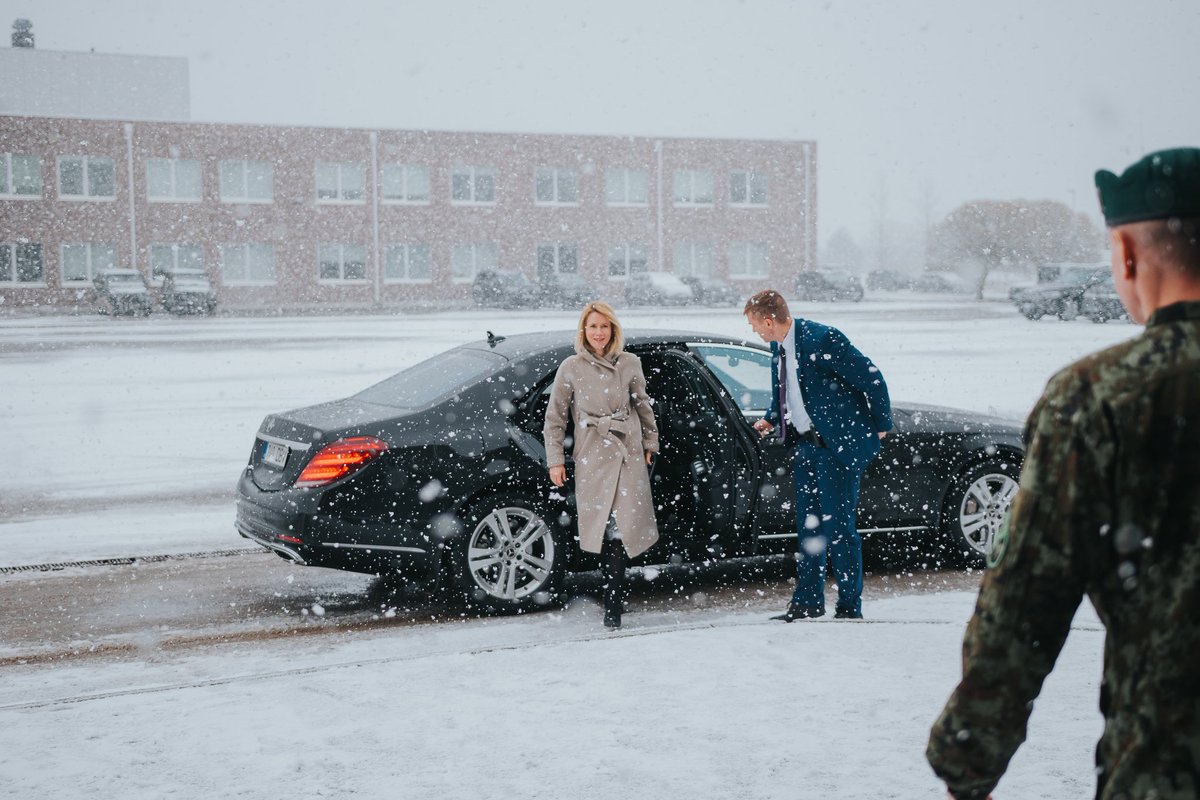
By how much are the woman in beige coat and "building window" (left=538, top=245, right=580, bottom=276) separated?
53.4 metres

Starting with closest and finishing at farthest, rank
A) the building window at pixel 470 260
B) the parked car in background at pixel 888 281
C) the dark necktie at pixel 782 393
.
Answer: the dark necktie at pixel 782 393 → the building window at pixel 470 260 → the parked car in background at pixel 888 281

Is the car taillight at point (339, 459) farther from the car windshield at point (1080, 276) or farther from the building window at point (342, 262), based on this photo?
the building window at point (342, 262)

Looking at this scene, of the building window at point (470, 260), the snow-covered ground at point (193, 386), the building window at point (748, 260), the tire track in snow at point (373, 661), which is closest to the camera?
the tire track in snow at point (373, 661)

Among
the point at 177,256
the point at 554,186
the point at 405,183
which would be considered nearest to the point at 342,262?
the point at 405,183

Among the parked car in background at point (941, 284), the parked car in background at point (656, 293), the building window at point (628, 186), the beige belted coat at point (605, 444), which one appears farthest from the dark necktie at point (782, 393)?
the parked car in background at point (941, 284)

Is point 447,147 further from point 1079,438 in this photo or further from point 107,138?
point 1079,438

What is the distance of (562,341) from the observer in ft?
26.2

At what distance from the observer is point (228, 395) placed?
738 inches

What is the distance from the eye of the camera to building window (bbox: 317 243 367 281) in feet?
186

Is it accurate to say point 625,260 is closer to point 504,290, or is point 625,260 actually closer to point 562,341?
point 504,290

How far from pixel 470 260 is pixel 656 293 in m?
10.8

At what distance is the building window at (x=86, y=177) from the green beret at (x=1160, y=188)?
56212mm

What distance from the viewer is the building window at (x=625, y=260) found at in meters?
61.3

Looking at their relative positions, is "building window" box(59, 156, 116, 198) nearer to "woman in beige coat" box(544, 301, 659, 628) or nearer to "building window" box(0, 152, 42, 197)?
"building window" box(0, 152, 42, 197)
